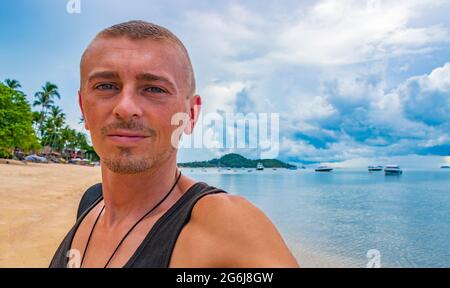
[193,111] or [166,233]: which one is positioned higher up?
[193,111]

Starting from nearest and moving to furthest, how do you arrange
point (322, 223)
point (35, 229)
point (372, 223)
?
point (35, 229) < point (322, 223) < point (372, 223)

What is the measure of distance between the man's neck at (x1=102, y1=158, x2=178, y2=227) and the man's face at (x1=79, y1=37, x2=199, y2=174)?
81 mm

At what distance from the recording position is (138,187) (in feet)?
3.80

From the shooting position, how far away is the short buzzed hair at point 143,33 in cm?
107

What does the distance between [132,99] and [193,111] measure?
247 millimetres

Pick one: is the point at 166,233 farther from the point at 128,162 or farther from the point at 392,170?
the point at 392,170

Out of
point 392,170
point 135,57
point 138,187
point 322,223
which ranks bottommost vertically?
point 322,223

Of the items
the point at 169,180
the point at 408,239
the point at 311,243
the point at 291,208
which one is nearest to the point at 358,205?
the point at 291,208

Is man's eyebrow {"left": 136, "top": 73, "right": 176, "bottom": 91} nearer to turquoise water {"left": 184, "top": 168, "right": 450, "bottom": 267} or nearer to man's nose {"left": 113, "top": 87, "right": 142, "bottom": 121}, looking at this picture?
man's nose {"left": 113, "top": 87, "right": 142, "bottom": 121}

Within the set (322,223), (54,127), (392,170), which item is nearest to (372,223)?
(322,223)

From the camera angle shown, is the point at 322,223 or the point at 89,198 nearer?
the point at 89,198

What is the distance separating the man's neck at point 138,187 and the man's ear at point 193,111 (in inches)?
5.0


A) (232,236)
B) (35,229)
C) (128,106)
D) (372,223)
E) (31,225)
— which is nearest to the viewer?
(232,236)

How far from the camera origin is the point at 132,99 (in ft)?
3.34
